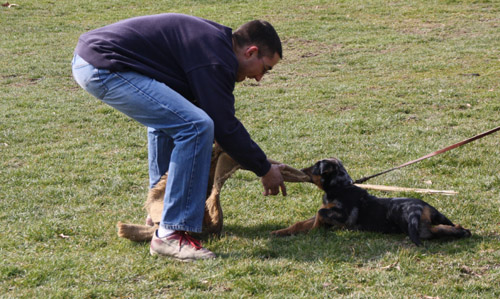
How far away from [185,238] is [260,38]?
1.64 metres

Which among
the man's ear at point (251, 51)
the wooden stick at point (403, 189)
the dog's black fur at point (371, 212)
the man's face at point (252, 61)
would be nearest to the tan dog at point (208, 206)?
the dog's black fur at point (371, 212)

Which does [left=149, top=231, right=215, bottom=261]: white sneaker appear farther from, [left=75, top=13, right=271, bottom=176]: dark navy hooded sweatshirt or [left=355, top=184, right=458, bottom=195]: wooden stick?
[left=355, top=184, right=458, bottom=195]: wooden stick

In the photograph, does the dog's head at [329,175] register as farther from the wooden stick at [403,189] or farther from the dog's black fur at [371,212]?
the wooden stick at [403,189]

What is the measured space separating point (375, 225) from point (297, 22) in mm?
13854

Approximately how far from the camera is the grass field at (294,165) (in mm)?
4281

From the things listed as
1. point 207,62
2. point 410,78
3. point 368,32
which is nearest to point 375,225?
point 207,62

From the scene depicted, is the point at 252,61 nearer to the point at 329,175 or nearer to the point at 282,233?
the point at 329,175

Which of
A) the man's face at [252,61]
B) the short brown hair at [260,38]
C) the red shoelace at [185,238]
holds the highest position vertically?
the short brown hair at [260,38]

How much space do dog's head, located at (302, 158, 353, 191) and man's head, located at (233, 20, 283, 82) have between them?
1.26 metres

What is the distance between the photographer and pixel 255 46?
4.57 m

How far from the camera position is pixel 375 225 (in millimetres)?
5176

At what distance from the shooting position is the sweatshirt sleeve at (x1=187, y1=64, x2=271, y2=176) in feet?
14.1

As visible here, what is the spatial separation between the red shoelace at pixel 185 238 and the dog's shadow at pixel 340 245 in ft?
0.85

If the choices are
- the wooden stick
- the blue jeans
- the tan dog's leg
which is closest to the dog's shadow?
the tan dog's leg
